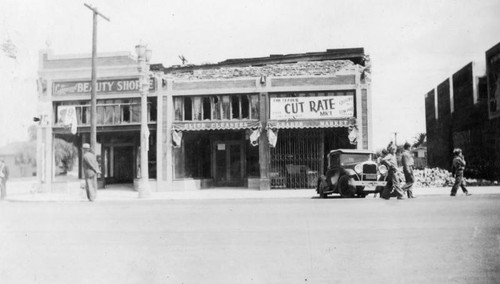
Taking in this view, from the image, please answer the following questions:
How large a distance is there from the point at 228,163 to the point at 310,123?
18.5 feet

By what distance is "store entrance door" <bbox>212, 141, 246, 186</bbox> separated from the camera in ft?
79.8

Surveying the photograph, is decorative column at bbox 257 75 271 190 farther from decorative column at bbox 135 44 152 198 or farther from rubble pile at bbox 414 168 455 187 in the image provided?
rubble pile at bbox 414 168 455 187

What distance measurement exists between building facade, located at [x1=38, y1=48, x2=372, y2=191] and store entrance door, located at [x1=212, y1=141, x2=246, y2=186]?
0.18 ft

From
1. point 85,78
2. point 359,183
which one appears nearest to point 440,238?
→ point 359,183

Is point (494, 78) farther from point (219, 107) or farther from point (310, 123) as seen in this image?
point (219, 107)

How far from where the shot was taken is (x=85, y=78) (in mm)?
23000

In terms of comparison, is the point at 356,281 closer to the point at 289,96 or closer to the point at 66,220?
the point at 66,220

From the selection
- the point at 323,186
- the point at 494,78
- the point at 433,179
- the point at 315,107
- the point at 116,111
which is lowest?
the point at 433,179

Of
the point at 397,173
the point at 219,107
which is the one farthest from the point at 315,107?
the point at 397,173

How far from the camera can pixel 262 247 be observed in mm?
6555

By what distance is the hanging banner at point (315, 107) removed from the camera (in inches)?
838

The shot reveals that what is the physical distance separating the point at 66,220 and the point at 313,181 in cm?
1395

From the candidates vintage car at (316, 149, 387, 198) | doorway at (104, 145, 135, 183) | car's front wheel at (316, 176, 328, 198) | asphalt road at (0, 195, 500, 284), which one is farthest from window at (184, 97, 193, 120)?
asphalt road at (0, 195, 500, 284)

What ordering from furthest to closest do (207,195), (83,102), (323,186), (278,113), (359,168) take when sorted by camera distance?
(83,102)
(278,113)
(207,195)
(323,186)
(359,168)
